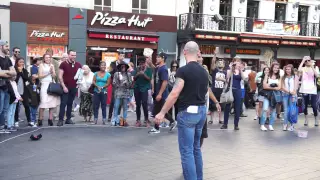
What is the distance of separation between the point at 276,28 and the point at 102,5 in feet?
38.2

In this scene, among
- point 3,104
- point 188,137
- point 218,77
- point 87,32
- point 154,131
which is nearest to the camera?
point 188,137

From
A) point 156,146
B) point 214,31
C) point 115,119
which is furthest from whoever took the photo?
point 214,31

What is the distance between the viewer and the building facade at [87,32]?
805 inches

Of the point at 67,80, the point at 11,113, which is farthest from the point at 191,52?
the point at 67,80

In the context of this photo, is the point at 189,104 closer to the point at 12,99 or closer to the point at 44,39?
the point at 12,99

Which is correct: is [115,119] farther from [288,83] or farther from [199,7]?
[199,7]

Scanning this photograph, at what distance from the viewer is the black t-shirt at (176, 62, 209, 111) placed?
4957 mm

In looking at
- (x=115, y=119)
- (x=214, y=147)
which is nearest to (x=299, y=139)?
(x=214, y=147)

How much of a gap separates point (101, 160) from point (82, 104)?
4517mm

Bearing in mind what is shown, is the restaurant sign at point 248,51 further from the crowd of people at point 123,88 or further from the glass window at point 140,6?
the crowd of people at point 123,88

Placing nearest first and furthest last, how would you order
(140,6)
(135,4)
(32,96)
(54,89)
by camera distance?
(32,96) < (54,89) < (135,4) < (140,6)

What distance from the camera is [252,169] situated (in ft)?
20.6

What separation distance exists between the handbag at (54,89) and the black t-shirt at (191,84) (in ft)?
18.4

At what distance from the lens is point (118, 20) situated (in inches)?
874
